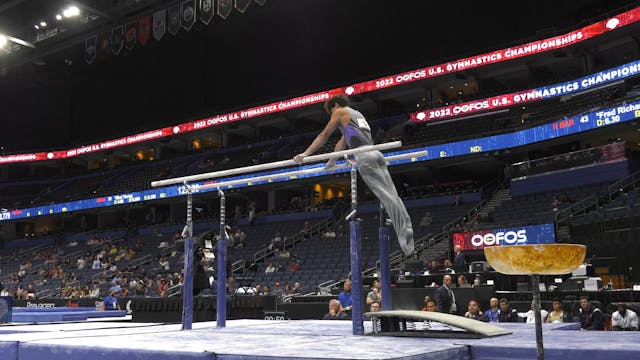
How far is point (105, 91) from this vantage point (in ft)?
129

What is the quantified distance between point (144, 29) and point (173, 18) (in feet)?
4.76

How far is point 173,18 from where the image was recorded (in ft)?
72.4

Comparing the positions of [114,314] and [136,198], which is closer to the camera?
[114,314]

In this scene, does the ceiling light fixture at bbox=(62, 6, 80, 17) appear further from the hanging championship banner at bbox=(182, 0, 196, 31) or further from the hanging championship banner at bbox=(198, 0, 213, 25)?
the hanging championship banner at bbox=(198, 0, 213, 25)

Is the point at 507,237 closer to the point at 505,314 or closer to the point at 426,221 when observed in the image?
the point at 426,221

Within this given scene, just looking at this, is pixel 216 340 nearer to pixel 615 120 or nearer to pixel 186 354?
pixel 186 354

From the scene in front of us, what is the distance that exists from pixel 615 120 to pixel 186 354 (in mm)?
19242

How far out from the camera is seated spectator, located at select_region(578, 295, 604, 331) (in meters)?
9.23

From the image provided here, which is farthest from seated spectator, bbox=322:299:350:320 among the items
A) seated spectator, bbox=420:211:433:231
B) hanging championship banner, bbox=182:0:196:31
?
hanging championship banner, bbox=182:0:196:31

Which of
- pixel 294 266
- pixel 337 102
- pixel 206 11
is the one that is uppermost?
pixel 206 11

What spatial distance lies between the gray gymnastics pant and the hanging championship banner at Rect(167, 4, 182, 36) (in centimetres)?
1755

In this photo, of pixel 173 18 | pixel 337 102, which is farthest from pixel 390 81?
pixel 337 102

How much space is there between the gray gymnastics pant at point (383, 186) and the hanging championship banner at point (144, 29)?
1847cm

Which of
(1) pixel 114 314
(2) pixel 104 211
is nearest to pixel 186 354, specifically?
(1) pixel 114 314
